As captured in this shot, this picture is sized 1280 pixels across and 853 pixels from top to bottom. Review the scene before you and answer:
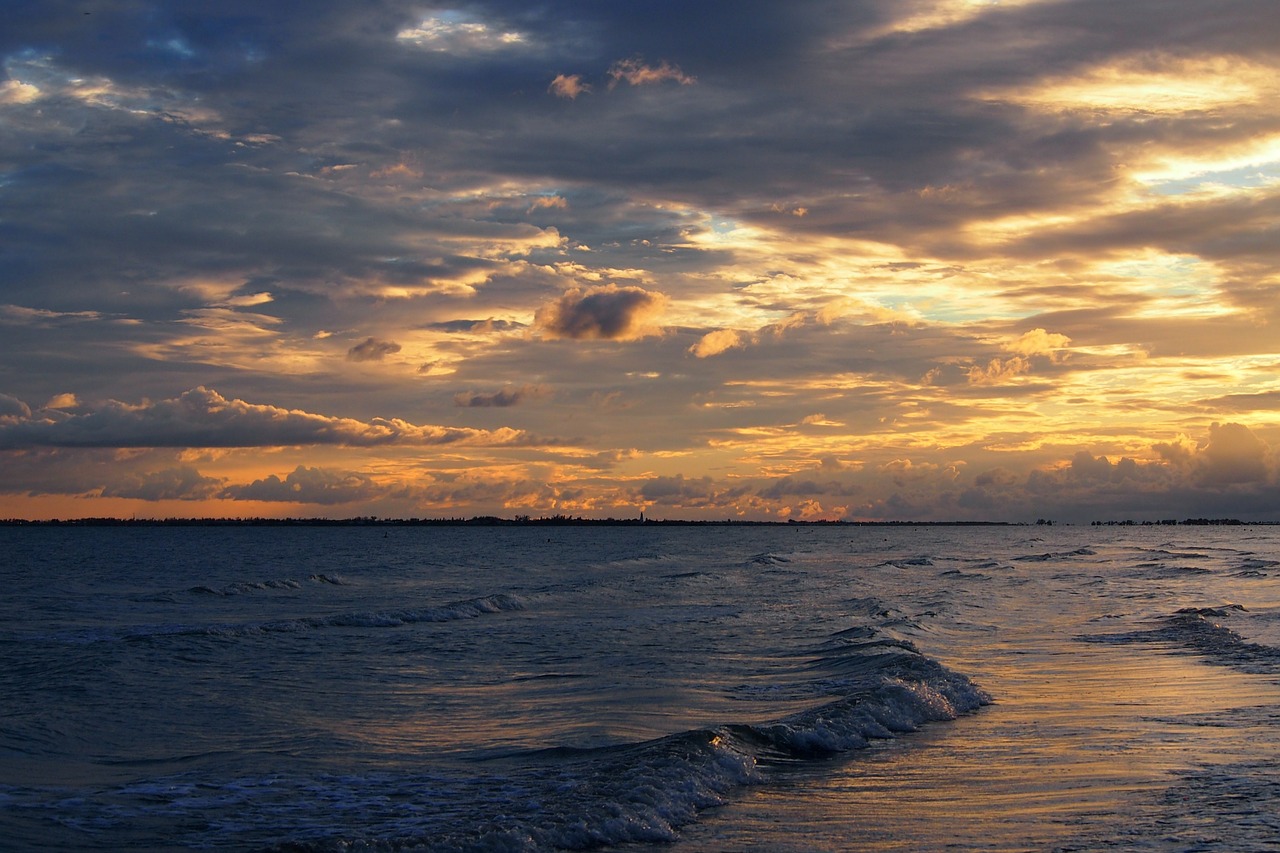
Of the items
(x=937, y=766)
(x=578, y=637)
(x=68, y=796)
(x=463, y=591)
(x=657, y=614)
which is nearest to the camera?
(x=68, y=796)

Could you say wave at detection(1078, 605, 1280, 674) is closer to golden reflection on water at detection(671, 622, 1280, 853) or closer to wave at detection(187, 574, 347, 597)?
golden reflection on water at detection(671, 622, 1280, 853)

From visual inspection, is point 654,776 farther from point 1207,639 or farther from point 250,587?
point 250,587

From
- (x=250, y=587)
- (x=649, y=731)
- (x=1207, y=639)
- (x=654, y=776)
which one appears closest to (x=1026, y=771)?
(x=654, y=776)

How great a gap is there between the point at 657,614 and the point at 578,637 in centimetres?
797

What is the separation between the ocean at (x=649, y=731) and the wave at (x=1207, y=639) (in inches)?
7.1

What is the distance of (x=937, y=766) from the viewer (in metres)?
14.6

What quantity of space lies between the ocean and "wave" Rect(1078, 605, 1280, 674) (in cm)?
18

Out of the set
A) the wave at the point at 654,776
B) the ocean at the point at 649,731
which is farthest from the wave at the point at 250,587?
the wave at the point at 654,776

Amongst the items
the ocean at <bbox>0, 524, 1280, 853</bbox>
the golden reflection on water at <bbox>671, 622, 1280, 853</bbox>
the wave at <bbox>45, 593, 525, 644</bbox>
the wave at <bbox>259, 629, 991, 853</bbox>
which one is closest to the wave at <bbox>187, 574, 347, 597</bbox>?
the ocean at <bbox>0, 524, 1280, 853</bbox>

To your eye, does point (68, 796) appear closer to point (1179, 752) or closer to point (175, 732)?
point (175, 732)

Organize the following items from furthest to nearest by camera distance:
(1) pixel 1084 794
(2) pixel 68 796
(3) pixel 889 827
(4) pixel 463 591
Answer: (4) pixel 463 591 → (2) pixel 68 796 → (1) pixel 1084 794 → (3) pixel 889 827

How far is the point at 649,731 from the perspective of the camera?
56.3ft

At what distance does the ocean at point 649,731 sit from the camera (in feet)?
38.3

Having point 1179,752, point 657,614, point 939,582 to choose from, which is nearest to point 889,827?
point 1179,752
